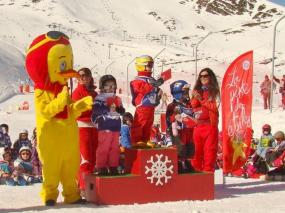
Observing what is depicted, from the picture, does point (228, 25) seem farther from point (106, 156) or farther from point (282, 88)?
point (106, 156)

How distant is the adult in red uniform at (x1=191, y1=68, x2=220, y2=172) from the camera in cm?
868

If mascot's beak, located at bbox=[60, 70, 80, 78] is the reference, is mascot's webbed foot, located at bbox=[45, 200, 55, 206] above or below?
below

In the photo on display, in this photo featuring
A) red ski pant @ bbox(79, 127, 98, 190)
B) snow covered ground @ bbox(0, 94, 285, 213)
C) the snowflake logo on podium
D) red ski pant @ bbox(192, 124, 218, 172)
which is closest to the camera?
snow covered ground @ bbox(0, 94, 285, 213)

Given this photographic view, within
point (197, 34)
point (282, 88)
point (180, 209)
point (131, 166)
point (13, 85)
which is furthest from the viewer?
point (197, 34)

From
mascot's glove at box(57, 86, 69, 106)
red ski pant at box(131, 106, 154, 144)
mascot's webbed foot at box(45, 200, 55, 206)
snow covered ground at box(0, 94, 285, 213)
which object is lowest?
snow covered ground at box(0, 94, 285, 213)

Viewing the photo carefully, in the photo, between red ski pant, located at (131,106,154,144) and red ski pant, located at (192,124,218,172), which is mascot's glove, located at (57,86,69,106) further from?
red ski pant, located at (192,124,218,172)

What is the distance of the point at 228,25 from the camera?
11025 cm

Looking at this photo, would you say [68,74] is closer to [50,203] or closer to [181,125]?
[50,203]

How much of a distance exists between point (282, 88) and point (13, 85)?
2055 centimetres

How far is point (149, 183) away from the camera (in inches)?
299

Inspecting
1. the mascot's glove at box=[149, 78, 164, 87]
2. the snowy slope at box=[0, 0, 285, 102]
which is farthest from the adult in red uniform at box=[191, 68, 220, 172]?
the snowy slope at box=[0, 0, 285, 102]

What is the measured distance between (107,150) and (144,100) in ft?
2.73

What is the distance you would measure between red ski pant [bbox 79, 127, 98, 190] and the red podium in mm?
399

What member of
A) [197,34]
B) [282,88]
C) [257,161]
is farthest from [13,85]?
[197,34]
